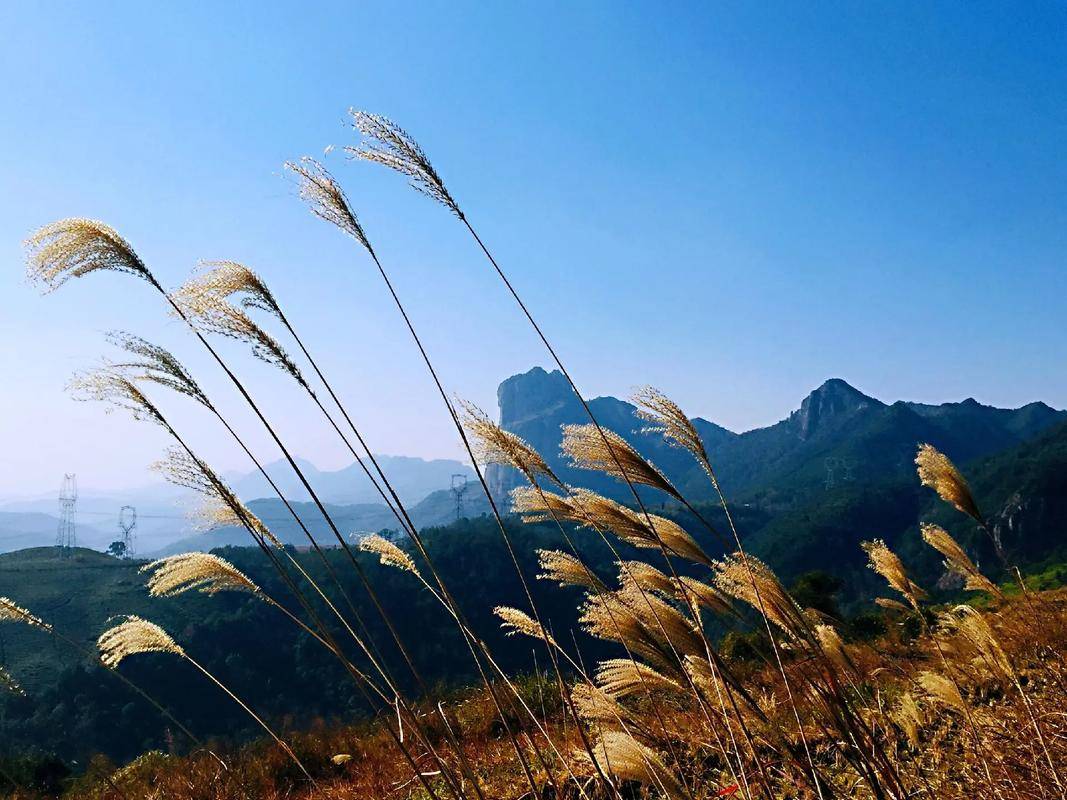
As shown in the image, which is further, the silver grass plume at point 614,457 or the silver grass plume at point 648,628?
the silver grass plume at point 648,628

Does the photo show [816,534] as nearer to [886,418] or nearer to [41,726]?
[41,726]

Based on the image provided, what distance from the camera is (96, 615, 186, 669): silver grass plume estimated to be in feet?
7.96

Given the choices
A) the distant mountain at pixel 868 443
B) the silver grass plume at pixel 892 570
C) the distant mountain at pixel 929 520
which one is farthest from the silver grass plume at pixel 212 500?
the distant mountain at pixel 868 443

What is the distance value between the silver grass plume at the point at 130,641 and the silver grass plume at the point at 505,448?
4.73 ft

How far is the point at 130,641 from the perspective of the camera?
8.11 ft

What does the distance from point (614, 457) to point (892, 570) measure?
2140mm

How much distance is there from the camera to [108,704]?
5038 centimetres

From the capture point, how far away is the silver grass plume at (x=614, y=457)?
6.33ft

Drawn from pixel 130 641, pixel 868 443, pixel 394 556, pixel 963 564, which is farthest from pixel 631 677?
pixel 868 443

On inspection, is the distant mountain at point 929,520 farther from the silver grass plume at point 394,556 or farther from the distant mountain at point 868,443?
the silver grass plume at point 394,556

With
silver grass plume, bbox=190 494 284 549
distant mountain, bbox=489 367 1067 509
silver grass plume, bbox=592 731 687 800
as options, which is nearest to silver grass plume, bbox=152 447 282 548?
silver grass plume, bbox=190 494 284 549

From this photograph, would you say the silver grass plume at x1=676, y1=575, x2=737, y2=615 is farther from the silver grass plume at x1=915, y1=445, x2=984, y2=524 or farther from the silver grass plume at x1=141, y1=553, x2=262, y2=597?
the silver grass plume at x1=915, y1=445, x2=984, y2=524

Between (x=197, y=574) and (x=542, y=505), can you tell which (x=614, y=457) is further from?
(x=197, y=574)

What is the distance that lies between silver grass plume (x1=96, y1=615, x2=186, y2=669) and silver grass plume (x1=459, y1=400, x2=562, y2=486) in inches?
56.8
